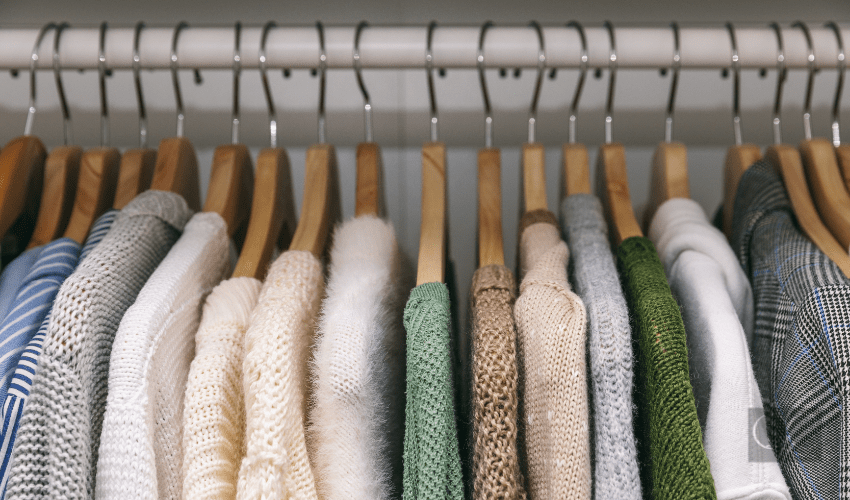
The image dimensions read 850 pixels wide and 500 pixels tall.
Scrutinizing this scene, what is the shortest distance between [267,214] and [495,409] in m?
0.33

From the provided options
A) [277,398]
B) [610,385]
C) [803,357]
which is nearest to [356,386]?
[277,398]

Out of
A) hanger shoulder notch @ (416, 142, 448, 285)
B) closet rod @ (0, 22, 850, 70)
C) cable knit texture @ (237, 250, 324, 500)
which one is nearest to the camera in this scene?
cable knit texture @ (237, 250, 324, 500)

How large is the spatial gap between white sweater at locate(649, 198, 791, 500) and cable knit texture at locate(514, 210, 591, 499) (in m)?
0.10

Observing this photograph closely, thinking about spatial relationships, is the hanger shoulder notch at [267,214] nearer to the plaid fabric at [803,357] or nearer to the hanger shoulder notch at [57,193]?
the hanger shoulder notch at [57,193]

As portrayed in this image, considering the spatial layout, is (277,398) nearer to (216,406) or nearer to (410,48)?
(216,406)

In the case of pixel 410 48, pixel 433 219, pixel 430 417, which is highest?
pixel 410 48

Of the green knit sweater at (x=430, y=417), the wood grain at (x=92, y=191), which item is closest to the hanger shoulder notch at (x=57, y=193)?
the wood grain at (x=92, y=191)

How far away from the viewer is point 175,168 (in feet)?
2.23

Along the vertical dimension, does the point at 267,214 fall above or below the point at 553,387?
above

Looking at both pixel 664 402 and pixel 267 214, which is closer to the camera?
pixel 664 402

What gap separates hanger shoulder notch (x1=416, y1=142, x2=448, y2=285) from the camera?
55 cm

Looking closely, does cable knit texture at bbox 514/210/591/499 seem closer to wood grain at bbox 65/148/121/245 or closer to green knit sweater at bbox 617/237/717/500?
green knit sweater at bbox 617/237/717/500

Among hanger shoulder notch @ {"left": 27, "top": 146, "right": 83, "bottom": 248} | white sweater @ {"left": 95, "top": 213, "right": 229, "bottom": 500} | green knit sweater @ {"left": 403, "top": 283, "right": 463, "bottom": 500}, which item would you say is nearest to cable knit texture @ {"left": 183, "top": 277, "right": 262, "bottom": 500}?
white sweater @ {"left": 95, "top": 213, "right": 229, "bottom": 500}

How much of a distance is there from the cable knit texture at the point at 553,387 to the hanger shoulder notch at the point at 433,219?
0.08m
